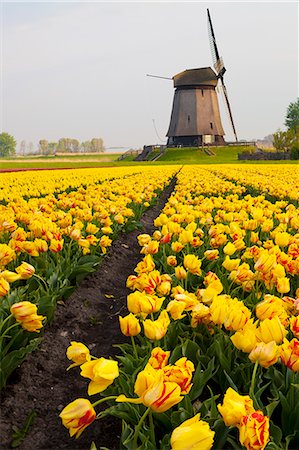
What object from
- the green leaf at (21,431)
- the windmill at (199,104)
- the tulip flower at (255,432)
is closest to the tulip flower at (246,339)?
the tulip flower at (255,432)

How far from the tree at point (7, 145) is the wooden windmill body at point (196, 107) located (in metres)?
96.0

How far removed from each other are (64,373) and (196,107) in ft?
187

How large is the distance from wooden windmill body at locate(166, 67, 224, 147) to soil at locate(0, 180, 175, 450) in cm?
5441

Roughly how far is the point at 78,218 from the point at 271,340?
12.7ft

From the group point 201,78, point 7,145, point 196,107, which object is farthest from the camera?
point 7,145

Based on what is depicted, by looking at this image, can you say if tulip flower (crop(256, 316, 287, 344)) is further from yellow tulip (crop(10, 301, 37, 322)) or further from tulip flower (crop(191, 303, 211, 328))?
yellow tulip (crop(10, 301, 37, 322))

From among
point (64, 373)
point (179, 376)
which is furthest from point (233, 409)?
point (64, 373)

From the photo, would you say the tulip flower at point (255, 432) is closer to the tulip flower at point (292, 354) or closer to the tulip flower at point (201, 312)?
the tulip flower at point (292, 354)

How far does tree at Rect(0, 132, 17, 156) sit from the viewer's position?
14338 cm

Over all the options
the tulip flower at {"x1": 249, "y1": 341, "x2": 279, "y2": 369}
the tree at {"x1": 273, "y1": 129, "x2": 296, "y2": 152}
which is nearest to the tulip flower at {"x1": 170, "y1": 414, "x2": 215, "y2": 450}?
the tulip flower at {"x1": 249, "y1": 341, "x2": 279, "y2": 369}

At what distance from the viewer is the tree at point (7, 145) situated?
143 meters

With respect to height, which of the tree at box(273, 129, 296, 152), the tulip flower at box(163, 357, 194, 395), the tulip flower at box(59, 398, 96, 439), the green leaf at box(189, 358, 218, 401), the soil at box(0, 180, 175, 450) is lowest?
the soil at box(0, 180, 175, 450)

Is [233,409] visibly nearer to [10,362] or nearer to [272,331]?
[272,331]

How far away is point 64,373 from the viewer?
3439mm
